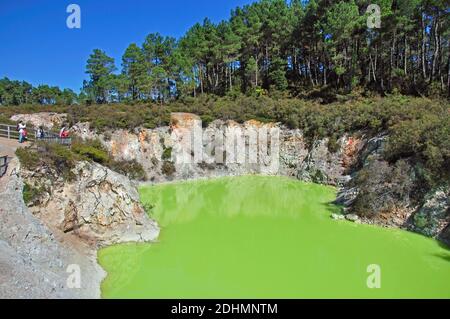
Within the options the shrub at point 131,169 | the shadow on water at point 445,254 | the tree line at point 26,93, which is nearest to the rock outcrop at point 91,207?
the shadow on water at point 445,254

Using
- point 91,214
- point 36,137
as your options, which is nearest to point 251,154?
point 36,137

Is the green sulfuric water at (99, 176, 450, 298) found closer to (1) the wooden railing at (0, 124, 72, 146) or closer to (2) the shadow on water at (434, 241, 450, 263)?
(2) the shadow on water at (434, 241, 450, 263)

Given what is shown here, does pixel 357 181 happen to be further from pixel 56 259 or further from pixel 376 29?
pixel 376 29

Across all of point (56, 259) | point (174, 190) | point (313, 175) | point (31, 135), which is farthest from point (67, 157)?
point (313, 175)

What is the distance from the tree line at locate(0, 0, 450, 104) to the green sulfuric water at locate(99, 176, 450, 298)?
22750 millimetres

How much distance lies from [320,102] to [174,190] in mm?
21280

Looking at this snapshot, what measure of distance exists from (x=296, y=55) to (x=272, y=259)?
44.2m

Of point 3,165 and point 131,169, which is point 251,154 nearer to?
point 131,169

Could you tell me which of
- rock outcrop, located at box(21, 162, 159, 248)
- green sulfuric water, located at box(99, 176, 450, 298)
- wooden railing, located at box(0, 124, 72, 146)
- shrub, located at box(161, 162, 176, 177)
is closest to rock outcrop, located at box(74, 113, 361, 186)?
shrub, located at box(161, 162, 176, 177)

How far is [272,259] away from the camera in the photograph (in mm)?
13539

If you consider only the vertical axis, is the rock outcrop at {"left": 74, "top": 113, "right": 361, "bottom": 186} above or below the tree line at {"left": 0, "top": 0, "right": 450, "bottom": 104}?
below

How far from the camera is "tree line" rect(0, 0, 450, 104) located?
34844 millimetres

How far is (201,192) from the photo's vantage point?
27.9 meters

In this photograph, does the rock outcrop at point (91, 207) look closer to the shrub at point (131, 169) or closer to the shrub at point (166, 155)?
the shrub at point (131, 169)
